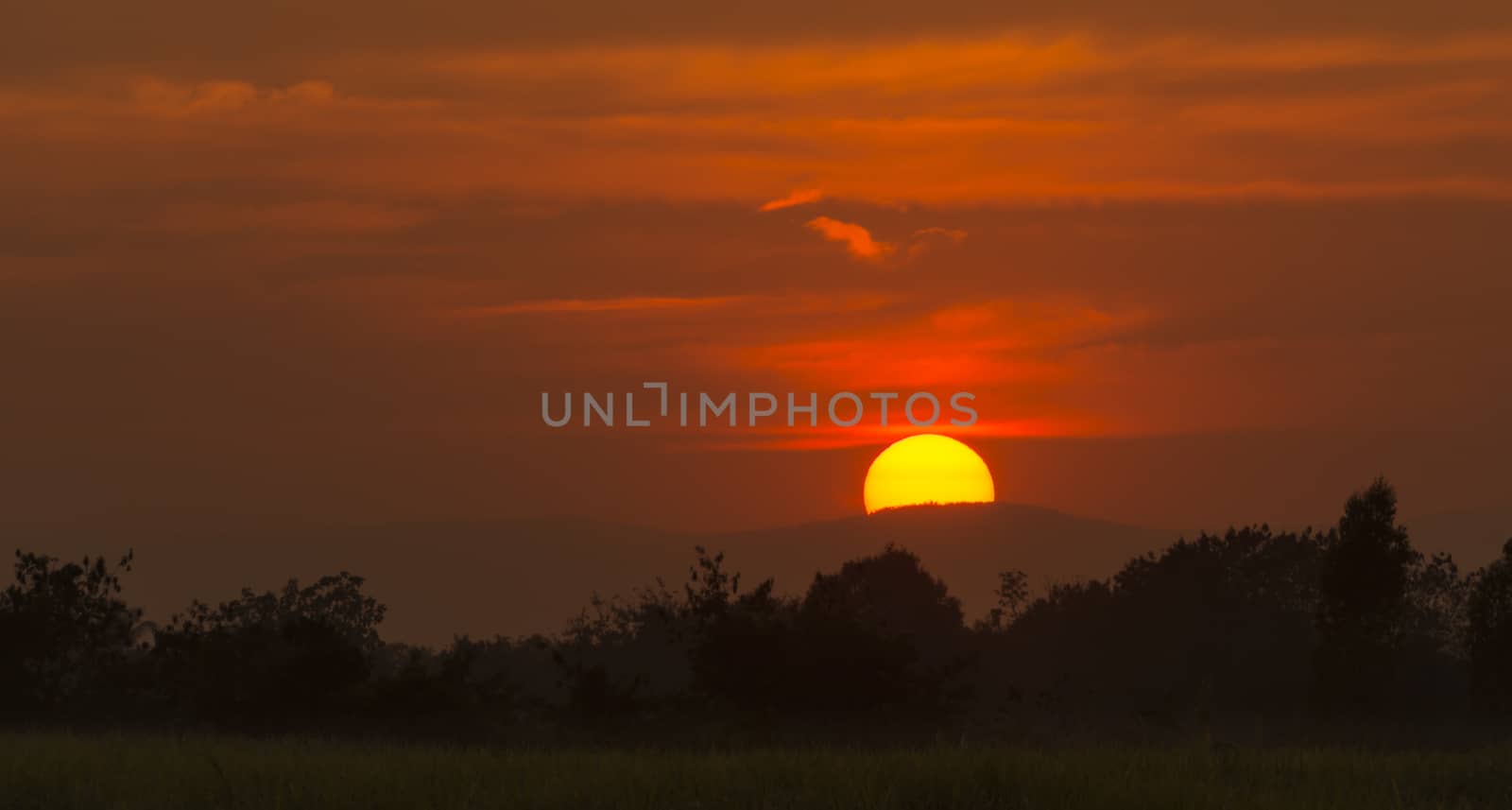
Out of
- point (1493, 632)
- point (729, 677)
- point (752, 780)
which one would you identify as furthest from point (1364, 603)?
point (752, 780)

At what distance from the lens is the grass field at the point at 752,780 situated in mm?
21578

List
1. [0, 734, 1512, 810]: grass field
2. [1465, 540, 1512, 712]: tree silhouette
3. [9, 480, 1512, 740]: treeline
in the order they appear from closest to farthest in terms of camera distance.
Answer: [0, 734, 1512, 810]: grass field, [9, 480, 1512, 740]: treeline, [1465, 540, 1512, 712]: tree silhouette

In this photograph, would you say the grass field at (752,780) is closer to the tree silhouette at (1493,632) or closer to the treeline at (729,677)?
the treeline at (729,677)

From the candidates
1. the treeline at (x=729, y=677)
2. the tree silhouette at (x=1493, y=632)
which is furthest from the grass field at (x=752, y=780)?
the tree silhouette at (x=1493, y=632)

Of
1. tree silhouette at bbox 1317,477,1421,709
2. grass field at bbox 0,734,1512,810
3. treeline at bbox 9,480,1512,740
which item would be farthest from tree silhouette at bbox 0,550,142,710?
tree silhouette at bbox 1317,477,1421,709

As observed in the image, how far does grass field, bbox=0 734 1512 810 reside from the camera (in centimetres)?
2158

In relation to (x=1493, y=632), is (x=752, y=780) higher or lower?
lower

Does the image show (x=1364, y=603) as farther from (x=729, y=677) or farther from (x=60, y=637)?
(x=60, y=637)

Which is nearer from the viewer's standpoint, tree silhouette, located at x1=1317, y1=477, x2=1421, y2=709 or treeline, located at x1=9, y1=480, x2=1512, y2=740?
treeline, located at x1=9, y1=480, x2=1512, y2=740

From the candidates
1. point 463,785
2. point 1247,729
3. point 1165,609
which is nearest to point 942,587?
point 1165,609

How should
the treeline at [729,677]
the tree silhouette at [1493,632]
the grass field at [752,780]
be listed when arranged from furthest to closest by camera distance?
the tree silhouette at [1493,632] → the treeline at [729,677] → the grass field at [752,780]

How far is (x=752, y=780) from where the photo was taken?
22969 millimetres

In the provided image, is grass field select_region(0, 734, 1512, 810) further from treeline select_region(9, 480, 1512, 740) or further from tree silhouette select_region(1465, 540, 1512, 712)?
tree silhouette select_region(1465, 540, 1512, 712)

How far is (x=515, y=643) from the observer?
136m
